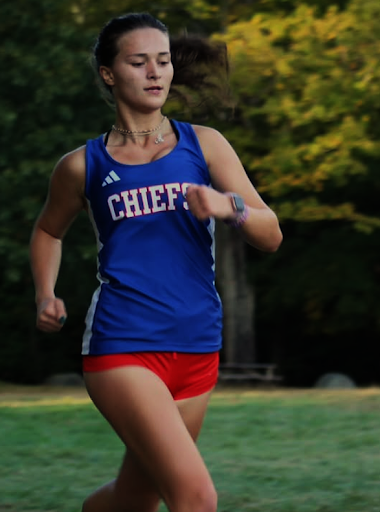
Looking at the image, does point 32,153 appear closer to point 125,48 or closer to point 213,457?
point 213,457

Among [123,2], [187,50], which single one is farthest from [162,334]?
[123,2]

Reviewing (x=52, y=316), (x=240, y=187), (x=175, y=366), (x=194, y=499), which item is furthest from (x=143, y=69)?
(x=194, y=499)

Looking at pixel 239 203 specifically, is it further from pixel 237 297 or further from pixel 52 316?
pixel 237 297

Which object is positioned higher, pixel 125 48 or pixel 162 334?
pixel 125 48

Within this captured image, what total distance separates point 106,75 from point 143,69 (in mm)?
172

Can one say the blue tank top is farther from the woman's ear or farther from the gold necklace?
the woman's ear

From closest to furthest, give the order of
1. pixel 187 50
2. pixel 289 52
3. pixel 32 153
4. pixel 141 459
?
pixel 141 459 → pixel 187 50 → pixel 289 52 → pixel 32 153

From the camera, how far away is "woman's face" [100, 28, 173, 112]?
3.75 meters

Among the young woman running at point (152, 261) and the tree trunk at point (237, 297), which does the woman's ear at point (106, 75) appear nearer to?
the young woman running at point (152, 261)

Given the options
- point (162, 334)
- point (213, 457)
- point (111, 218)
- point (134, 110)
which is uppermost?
point (134, 110)

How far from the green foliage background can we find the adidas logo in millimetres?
15572

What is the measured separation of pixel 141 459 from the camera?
3516mm

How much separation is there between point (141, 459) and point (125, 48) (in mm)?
1280

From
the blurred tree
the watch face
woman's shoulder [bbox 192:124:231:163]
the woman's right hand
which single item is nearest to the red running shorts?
the woman's right hand
